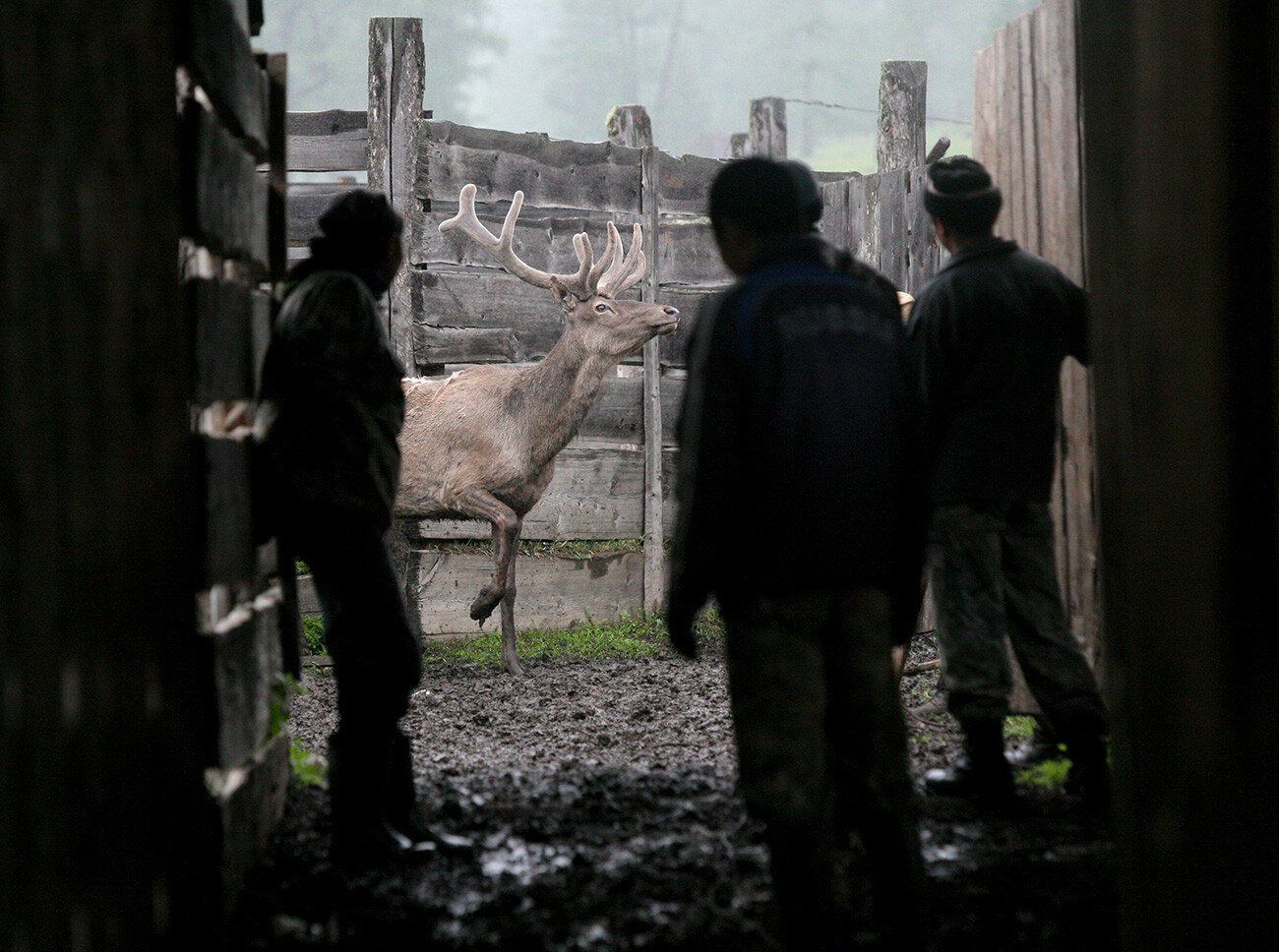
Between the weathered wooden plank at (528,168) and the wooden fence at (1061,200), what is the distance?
4427 mm

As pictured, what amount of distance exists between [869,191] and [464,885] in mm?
6303

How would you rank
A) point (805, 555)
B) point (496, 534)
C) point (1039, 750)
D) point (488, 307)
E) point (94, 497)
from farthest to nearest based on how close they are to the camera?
1. point (488, 307)
2. point (496, 534)
3. point (1039, 750)
4. point (805, 555)
5. point (94, 497)

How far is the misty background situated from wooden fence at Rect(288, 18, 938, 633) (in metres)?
41.0

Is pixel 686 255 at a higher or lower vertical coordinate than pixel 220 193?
higher

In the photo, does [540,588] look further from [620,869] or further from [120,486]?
[120,486]

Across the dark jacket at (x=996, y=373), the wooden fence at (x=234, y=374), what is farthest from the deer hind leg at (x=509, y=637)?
the dark jacket at (x=996, y=373)

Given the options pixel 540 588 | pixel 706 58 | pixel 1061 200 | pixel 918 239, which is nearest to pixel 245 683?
pixel 1061 200

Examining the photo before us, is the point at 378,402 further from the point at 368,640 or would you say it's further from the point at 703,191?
the point at 703,191

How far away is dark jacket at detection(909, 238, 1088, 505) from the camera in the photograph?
428 cm

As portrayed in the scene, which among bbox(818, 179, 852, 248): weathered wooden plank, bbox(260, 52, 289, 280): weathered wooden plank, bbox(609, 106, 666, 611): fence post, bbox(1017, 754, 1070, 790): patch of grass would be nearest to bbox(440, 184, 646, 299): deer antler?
bbox(609, 106, 666, 611): fence post

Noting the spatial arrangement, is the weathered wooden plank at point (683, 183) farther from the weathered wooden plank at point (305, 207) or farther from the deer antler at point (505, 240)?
the weathered wooden plank at point (305, 207)

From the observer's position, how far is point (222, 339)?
3.30 m

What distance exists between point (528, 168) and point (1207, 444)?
7.77 m

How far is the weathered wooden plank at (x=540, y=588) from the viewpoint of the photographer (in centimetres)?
888
